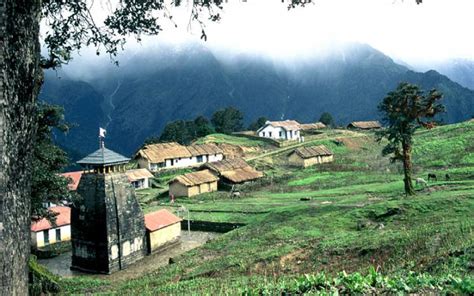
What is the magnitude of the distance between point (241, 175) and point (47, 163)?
39.9 meters

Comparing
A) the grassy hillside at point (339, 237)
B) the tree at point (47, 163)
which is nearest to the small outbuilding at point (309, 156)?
the grassy hillside at point (339, 237)

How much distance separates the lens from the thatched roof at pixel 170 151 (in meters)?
77.4

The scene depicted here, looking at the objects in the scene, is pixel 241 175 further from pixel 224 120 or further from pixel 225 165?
pixel 224 120

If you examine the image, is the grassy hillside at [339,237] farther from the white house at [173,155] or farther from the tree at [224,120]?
the tree at [224,120]

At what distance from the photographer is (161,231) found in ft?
130

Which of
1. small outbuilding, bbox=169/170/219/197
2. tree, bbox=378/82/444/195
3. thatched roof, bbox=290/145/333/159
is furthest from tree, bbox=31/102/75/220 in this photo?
thatched roof, bbox=290/145/333/159

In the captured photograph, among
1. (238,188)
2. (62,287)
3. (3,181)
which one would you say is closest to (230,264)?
(62,287)

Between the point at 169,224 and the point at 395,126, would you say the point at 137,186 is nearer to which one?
the point at 169,224

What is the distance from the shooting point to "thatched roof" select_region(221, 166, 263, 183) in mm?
62328

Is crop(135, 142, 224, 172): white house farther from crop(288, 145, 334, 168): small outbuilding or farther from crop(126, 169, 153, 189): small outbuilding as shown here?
crop(288, 145, 334, 168): small outbuilding

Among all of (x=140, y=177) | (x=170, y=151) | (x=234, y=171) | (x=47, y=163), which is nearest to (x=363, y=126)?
(x=170, y=151)

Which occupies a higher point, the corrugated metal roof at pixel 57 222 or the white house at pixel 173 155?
the white house at pixel 173 155

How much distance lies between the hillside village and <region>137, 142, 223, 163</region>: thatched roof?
8.0 inches

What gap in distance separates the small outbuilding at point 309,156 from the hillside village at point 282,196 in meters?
0.20
